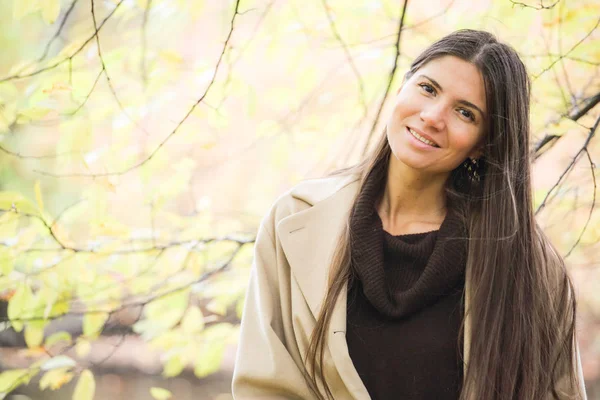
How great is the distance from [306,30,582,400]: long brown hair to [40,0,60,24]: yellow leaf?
1.11 metres

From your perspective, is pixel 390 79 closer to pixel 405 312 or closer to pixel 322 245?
pixel 322 245

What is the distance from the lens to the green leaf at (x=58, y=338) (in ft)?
7.20

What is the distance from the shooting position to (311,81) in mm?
2148

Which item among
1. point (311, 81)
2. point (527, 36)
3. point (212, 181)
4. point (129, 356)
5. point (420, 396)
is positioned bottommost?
point (129, 356)

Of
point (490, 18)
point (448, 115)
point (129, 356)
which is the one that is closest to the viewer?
A: point (448, 115)

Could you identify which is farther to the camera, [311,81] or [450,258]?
[311,81]

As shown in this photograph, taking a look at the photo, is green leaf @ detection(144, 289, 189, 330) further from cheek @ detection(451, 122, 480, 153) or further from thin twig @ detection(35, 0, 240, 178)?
cheek @ detection(451, 122, 480, 153)

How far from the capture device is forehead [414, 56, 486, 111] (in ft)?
4.89

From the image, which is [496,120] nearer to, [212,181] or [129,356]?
[212,181]

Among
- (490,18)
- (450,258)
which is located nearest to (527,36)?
(490,18)

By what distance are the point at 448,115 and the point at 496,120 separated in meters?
0.11

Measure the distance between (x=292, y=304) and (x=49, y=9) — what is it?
118cm

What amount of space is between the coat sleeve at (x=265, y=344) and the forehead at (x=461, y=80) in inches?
19.8

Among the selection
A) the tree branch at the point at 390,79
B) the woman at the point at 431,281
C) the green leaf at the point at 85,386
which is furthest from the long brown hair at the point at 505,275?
the green leaf at the point at 85,386
